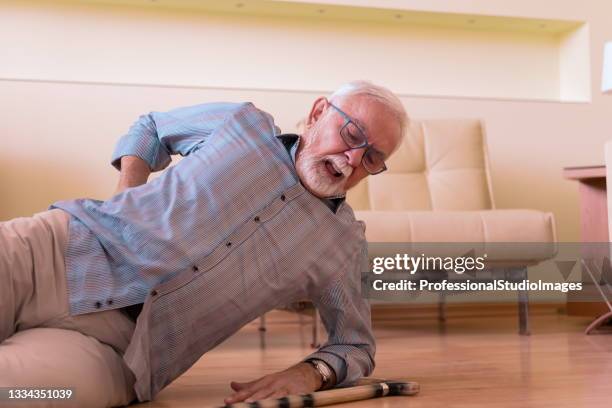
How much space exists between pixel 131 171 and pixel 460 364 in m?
1.21

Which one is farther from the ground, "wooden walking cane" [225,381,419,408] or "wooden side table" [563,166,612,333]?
"wooden side table" [563,166,612,333]

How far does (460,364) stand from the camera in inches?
101

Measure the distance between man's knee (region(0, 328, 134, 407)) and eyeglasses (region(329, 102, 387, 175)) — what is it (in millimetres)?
677

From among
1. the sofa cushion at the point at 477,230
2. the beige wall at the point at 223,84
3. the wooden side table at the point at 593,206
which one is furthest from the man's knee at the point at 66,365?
the wooden side table at the point at 593,206

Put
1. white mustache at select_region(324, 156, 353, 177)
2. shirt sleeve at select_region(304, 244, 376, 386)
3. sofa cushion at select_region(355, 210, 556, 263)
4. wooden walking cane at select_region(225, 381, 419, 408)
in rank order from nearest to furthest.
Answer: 1. wooden walking cane at select_region(225, 381, 419, 408)
2. white mustache at select_region(324, 156, 353, 177)
3. shirt sleeve at select_region(304, 244, 376, 386)
4. sofa cushion at select_region(355, 210, 556, 263)

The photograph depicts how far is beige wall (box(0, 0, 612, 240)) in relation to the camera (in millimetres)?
4211

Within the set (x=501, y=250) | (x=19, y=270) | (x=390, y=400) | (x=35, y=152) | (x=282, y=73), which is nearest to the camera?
(x=19, y=270)

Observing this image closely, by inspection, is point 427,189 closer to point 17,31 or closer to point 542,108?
point 542,108

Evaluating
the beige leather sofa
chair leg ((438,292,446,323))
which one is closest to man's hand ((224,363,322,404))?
the beige leather sofa

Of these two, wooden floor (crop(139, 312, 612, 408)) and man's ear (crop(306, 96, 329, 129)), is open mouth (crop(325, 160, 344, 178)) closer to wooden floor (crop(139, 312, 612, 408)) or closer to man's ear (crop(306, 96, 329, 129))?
man's ear (crop(306, 96, 329, 129))

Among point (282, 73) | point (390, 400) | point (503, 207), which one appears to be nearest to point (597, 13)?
point (503, 207)

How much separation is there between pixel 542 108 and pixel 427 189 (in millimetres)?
1018

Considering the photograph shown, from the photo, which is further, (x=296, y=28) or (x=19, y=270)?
(x=296, y=28)

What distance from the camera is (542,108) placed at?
4.93m
